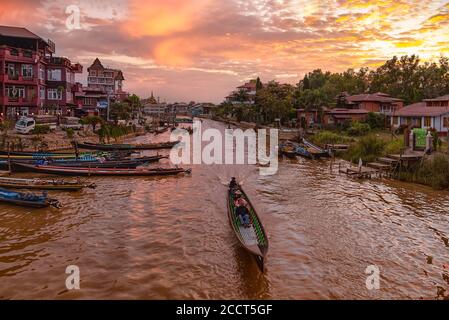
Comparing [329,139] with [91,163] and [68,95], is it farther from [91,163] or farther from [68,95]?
[68,95]

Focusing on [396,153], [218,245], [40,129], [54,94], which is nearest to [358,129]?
[396,153]

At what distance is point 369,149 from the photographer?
3822 cm

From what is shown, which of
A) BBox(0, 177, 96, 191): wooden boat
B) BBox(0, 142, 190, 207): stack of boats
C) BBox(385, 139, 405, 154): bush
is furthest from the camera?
BBox(385, 139, 405, 154): bush

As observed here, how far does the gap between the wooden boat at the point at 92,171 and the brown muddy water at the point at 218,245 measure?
3694 millimetres

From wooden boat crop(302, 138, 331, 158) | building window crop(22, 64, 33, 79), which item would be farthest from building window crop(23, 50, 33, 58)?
wooden boat crop(302, 138, 331, 158)

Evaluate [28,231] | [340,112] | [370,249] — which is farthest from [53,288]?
[340,112]

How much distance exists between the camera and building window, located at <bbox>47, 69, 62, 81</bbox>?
54969mm

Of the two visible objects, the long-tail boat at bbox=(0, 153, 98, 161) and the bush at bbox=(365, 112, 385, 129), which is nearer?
the long-tail boat at bbox=(0, 153, 98, 161)

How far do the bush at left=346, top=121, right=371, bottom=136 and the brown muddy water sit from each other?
2364 cm

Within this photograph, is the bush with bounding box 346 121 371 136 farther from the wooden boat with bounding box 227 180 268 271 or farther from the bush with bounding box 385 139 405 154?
the wooden boat with bounding box 227 180 268 271
